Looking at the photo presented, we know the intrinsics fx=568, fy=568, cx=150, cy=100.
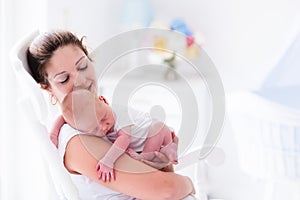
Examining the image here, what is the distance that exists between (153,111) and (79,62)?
0.22 metres

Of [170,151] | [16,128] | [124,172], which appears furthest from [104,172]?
[16,128]

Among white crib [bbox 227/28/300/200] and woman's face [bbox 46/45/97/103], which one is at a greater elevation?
woman's face [bbox 46/45/97/103]

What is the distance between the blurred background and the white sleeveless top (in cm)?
105

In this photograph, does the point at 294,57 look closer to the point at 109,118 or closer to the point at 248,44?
the point at 248,44

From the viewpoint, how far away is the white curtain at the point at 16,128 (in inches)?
97.5

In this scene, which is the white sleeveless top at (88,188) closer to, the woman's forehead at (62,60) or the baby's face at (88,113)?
the baby's face at (88,113)

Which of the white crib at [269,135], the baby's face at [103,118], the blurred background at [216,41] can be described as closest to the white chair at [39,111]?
the baby's face at [103,118]

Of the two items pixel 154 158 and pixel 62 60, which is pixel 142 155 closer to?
pixel 154 158

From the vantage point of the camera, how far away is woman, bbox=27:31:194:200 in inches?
49.4

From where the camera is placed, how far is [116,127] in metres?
1.32

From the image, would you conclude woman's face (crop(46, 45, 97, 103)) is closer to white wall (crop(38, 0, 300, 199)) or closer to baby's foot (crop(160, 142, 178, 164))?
baby's foot (crop(160, 142, 178, 164))

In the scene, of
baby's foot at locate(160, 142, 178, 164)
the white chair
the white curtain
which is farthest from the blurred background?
the white chair

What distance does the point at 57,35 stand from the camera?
1309mm

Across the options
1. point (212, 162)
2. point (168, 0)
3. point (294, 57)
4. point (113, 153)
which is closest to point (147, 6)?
point (168, 0)
